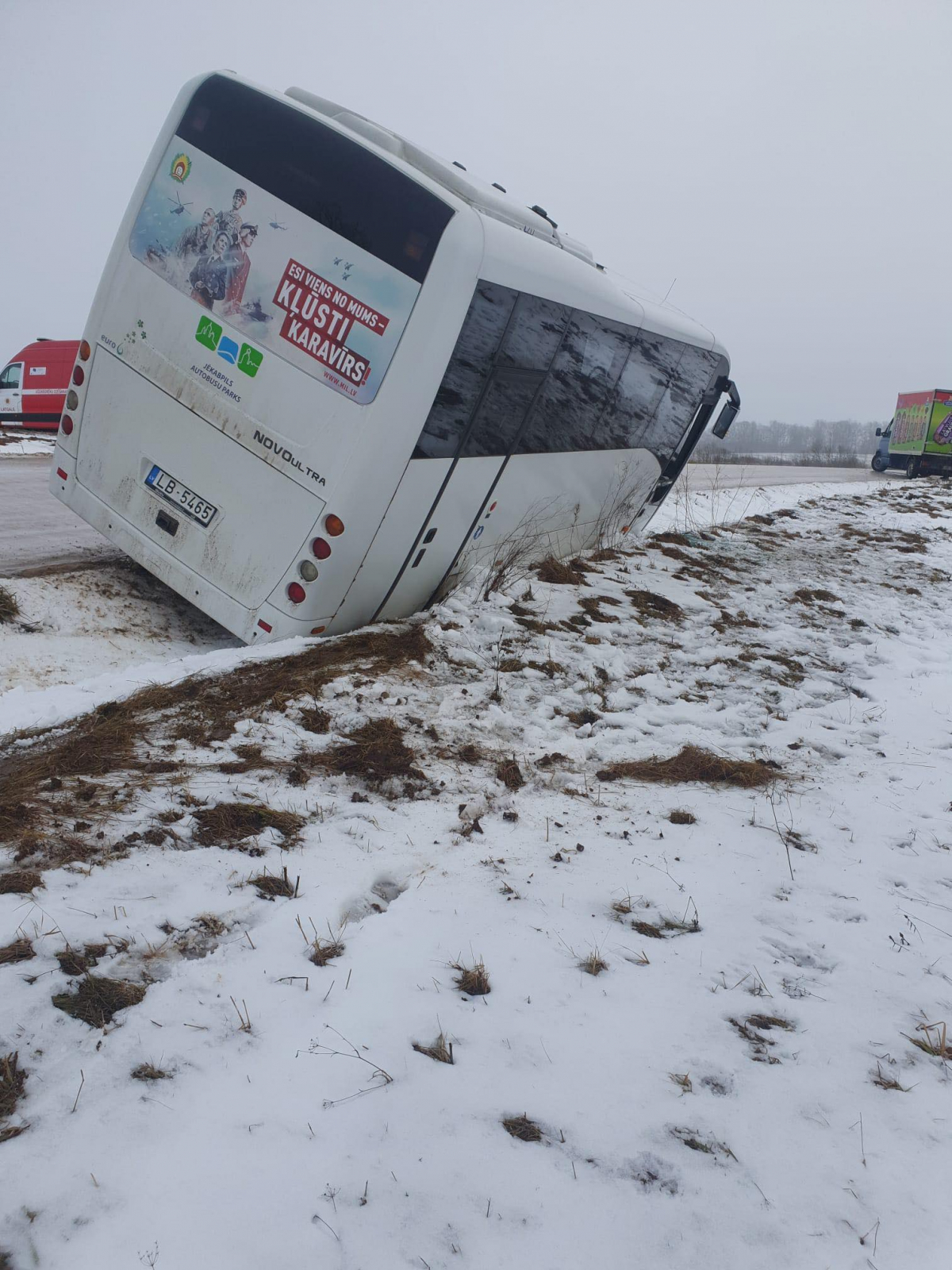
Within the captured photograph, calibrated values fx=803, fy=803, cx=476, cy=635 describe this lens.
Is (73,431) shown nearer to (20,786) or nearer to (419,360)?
(419,360)

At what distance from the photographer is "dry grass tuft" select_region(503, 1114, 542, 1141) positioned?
2.08 m

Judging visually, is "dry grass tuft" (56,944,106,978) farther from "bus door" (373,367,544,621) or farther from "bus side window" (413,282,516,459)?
"bus door" (373,367,544,621)

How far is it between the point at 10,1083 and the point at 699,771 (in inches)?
132

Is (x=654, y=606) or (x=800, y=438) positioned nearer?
(x=654, y=606)

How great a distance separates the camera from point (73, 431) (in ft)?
20.2

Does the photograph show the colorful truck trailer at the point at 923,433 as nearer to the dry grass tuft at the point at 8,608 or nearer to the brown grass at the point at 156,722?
the brown grass at the point at 156,722

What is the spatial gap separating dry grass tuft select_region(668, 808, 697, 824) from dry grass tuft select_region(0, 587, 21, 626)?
181 inches

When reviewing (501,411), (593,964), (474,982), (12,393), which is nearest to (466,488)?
(501,411)

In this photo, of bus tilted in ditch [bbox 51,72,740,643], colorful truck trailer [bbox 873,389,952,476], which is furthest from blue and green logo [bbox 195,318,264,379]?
colorful truck trailer [bbox 873,389,952,476]

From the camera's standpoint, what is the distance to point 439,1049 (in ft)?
7.61

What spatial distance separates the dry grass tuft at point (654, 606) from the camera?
7379 mm

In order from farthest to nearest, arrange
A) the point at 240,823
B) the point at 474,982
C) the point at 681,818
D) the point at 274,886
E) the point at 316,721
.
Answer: the point at 316,721 < the point at 681,818 < the point at 240,823 < the point at 274,886 < the point at 474,982

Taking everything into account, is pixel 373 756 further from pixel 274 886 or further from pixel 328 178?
pixel 328 178

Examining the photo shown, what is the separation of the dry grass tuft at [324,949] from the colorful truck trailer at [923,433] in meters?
34.3
